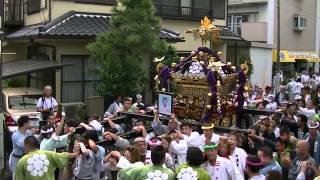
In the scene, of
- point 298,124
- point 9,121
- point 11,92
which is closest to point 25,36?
point 11,92

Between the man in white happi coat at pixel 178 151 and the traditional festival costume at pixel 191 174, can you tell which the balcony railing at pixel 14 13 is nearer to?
the man in white happi coat at pixel 178 151

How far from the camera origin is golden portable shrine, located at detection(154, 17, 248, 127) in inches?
436

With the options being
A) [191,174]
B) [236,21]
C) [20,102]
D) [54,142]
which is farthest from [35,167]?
[236,21]

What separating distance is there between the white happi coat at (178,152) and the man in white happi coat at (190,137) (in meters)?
0.23

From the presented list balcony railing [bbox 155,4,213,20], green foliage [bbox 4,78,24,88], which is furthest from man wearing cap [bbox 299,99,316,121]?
green foliage [bbox 4,78,24,88]

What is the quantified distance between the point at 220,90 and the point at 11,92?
7.89m

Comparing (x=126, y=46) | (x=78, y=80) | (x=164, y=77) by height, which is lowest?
(x=78, y=80)

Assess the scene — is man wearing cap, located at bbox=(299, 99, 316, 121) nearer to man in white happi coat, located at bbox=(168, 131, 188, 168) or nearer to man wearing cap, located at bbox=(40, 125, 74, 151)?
man in white happi coat, located at bbox=(168, 131, 188, 168)

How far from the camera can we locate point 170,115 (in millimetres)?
10719

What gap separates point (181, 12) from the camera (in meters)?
25.1

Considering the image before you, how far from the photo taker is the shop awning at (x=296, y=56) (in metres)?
32.9

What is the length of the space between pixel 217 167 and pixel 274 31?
26628 mm

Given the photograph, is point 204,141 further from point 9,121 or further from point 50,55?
point 50,55

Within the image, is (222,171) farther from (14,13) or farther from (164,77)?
(14,13)
